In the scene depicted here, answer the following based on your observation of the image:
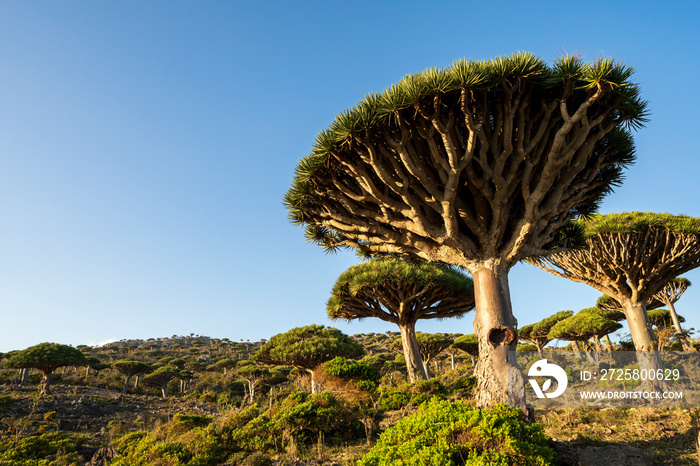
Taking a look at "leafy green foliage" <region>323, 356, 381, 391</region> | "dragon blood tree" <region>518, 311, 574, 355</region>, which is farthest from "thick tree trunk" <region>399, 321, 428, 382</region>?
"dragon blood tree" <region>518, 311, 574, 355</region>

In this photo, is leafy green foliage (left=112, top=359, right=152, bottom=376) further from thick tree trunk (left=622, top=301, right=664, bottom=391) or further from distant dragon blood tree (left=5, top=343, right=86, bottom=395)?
thick tree trunk (left=622, top=301, right=664, bottom=391)

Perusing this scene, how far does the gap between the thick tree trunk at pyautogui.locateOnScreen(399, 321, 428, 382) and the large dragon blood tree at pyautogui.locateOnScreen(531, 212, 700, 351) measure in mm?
6110

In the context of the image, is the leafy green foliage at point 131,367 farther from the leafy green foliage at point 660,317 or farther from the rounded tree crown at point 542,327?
the leafy green foliage at point 660,317

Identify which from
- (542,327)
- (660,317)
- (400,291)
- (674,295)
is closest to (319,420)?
(400,291)

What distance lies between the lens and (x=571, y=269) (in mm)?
15250

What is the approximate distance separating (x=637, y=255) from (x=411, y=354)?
907cm

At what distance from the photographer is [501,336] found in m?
6.74

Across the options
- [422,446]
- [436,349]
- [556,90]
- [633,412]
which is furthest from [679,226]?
[436,349]

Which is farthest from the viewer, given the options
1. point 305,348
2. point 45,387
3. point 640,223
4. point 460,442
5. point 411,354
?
point 45,387

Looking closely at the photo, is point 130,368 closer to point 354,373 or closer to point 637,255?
point 354,373

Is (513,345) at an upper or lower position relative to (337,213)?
lower

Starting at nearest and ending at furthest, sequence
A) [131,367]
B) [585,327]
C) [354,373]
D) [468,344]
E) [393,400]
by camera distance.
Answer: [393,400]
[354,373]
[585,327]
[468,344]
[131,367]

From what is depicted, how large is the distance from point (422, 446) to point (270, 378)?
29291 mm

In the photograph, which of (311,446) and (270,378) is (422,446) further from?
(270,378)
